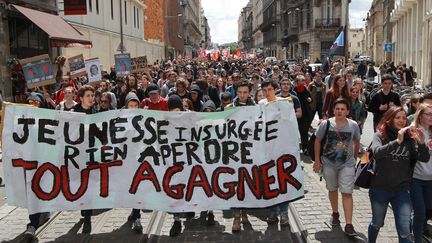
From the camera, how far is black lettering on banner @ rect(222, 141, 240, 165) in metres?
5.55

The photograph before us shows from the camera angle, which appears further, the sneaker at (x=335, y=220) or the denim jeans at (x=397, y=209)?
the sneaker at (x=335, y=220)

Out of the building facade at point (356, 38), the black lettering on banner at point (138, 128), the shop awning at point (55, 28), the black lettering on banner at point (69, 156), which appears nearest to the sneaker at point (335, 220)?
the black lettering on banner at point (138, 128)

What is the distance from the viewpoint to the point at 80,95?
6.44 meters

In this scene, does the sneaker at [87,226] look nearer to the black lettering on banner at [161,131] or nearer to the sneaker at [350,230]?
the black lettering on banner at [161,131]

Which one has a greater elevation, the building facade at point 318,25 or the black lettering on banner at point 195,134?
the building facade at point 318,25

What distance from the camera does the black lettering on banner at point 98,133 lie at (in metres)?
5.56

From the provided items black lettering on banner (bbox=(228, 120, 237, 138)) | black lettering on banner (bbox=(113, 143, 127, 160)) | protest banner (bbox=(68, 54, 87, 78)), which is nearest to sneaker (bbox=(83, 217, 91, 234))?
black lettering on banner (bbox=(113, 143, 127, 160))

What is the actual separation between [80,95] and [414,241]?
169 inches

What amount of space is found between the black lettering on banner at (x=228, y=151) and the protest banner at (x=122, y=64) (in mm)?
11015

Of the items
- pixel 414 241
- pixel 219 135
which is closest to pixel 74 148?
pixel 219 135

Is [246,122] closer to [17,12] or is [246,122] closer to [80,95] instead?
[80,95]

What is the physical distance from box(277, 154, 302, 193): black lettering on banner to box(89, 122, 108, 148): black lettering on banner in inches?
76.4

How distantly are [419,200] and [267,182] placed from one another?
155cm

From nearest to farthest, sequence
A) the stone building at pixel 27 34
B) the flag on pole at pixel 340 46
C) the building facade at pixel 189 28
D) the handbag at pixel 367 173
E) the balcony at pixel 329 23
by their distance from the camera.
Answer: the handbag at pixel 367 173 → the stone building at pixel 27 34 → the flag on pole at pixel 340 46 → the balcony at pixel 329 23 → the building facade at pixel 189 28
